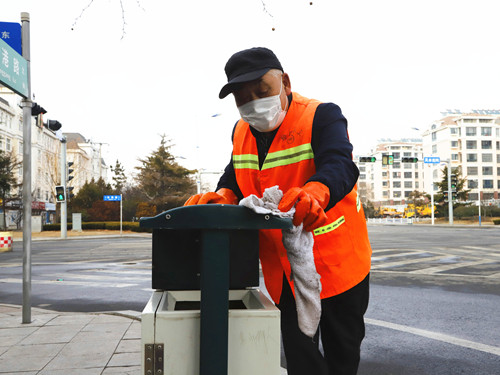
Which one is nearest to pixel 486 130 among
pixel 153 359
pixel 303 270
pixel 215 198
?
pixel 215 198

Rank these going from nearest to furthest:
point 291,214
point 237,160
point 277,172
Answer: point 291,214
point 277,172
point 237,160

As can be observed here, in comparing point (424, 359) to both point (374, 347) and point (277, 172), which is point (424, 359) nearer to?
point (374, 347)

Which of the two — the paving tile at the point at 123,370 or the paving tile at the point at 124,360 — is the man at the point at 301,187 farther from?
the paving tile at the point at 124,360

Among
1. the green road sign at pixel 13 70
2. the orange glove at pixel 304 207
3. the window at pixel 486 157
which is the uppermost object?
the window at pixel 486 157

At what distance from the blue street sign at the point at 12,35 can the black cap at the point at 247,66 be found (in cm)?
404

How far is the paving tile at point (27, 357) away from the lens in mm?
3490

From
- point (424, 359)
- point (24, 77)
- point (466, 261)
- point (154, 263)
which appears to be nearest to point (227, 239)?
point (154, 263)

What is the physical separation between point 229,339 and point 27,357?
3030mm

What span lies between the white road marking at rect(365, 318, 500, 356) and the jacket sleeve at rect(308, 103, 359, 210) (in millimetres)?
3008

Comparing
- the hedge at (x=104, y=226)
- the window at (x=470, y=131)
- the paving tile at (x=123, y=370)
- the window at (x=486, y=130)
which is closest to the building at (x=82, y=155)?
the hedge at (x=104, y=226)

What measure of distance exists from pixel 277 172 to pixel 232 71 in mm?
448

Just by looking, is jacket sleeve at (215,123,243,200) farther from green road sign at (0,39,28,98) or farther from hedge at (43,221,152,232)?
hedge at (43,221,152,232)

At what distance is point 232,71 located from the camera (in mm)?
1805

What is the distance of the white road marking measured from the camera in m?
3.94
